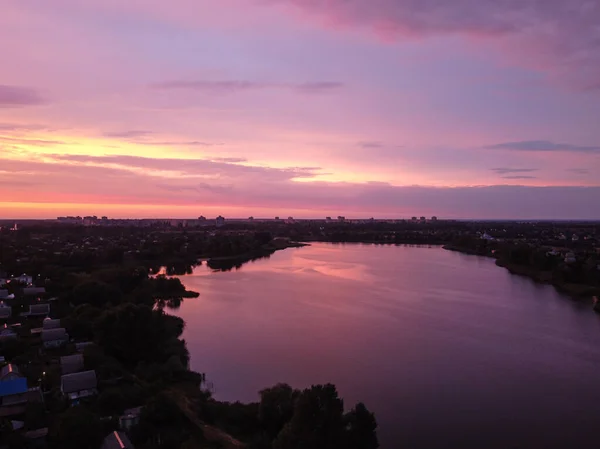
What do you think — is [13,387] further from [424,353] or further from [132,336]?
[424,353]

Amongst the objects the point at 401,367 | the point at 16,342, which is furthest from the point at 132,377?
the point at 401,367

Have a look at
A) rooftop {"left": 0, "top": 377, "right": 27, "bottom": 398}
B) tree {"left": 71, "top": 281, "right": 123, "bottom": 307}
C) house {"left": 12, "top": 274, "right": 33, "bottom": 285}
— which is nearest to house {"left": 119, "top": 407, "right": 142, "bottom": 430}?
rooftop {"left": 0, "top": 377, "right": 27, "bottom": 398}

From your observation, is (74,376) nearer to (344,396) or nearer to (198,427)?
(198,427)

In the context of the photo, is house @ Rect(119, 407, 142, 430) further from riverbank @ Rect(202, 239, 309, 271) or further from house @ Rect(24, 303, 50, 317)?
riverbank @ Rect(202, 239, 309, 271)

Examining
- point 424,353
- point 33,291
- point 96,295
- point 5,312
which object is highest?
point 96,295

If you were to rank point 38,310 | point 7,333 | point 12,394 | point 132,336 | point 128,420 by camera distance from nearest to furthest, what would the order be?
point 128,420, point 12,394, point 132,336, point 7,333, point 38,310

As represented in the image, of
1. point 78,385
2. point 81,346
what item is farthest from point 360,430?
point 81,346
